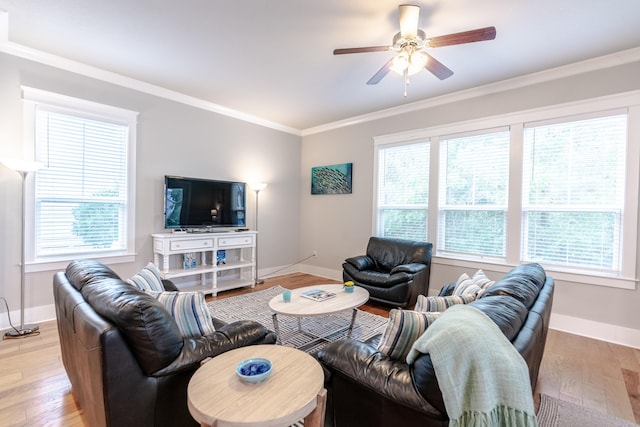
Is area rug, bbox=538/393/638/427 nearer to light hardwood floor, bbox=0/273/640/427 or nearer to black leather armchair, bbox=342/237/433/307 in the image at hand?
light hardwood floor, bbox=0/273/640/427

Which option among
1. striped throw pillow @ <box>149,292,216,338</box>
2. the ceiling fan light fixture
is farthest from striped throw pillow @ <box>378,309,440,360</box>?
the ceiling fan light fixture

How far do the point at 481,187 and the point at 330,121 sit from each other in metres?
2.77

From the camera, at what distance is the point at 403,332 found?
1.49 metres

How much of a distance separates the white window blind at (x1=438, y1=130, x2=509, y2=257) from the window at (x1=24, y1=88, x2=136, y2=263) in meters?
4.18

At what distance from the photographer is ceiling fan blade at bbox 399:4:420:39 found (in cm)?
218

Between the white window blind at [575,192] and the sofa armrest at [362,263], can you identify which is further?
the sofa armrest at [362,263]

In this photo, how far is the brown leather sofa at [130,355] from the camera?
1322 mm

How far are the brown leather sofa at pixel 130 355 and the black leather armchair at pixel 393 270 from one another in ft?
8.31

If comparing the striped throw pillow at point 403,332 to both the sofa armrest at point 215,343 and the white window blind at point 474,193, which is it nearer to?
the sofa armrest at point 215,343

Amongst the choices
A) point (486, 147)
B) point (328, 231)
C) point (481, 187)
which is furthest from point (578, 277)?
point (328, 231)

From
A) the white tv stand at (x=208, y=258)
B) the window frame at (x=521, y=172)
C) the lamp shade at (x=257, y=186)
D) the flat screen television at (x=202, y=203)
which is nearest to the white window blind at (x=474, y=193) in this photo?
the window frame at (x=521, y=172)

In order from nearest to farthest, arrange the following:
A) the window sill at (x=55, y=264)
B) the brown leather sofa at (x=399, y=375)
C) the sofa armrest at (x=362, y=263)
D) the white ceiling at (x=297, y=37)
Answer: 1. the brown leather sofa at (x=399, y=375)
2. the white ceiling at (x=297, y=37)
3. the window sill at (x=55, y=264)
4. the sofa armrest at (x=362, y=263)

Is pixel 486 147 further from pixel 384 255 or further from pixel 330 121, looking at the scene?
pixel 330 121

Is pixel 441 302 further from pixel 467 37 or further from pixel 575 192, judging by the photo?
pixel 575 192
